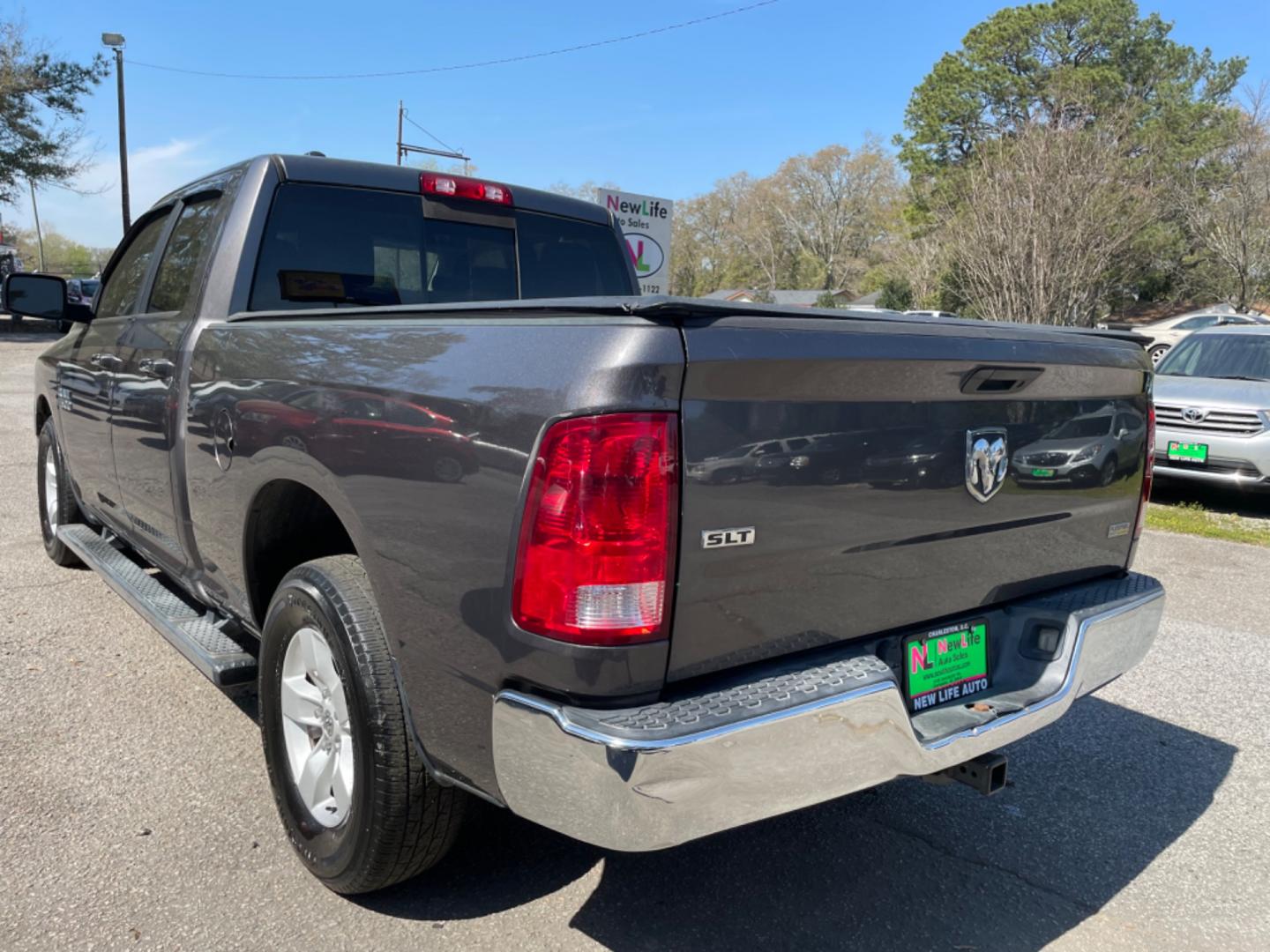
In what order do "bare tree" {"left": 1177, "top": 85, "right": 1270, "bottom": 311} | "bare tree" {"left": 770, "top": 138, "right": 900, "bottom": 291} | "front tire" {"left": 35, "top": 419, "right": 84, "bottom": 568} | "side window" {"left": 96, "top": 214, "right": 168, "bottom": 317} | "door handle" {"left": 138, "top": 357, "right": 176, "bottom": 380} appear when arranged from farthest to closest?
"bare tree" {"left": 770, "top": 138, "right": 900, "bottom": 291} → "bare tree" {"left": 1177, "top": 85, "right": 1270, "bottom": 311} → "front tire" {"left": 35, "top": 419, "right": 84, "bottom": 568} → "side window" {"left": 96, "top": 214, "right": 168, "bottom": 317} → "door handle" {"left": 138, "top": 357, "right": 176, "bottom": 380}

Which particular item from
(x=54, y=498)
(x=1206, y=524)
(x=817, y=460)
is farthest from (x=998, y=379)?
(x=1206, y=524)

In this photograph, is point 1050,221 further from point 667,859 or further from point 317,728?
point 317,728

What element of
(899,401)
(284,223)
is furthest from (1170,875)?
(284,223)

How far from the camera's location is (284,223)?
348 cm

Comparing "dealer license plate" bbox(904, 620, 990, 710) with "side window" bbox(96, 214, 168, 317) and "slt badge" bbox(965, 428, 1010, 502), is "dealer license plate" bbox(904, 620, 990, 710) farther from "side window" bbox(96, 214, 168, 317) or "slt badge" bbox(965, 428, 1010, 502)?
"side window" bbox(96, 214, 168, 317)

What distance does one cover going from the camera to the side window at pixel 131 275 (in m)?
4.28

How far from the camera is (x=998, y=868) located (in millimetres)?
2883

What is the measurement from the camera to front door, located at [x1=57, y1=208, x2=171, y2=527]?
4.17 meters

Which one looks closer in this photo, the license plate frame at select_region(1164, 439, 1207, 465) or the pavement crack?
the pavement crack

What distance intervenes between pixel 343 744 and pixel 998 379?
6.39ft

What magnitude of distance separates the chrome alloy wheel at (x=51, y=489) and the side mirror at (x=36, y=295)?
3.58 feet

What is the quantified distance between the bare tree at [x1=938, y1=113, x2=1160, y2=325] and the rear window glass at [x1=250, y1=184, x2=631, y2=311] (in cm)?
1702

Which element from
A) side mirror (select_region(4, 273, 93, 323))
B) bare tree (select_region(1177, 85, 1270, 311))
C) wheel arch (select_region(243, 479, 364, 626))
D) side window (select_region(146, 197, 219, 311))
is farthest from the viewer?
bare tree (select_region(1177, 85, 1270, 311))

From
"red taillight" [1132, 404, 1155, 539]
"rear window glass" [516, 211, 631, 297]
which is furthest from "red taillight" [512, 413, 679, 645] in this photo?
"rear window glass" [516, 211, 631, 297]
